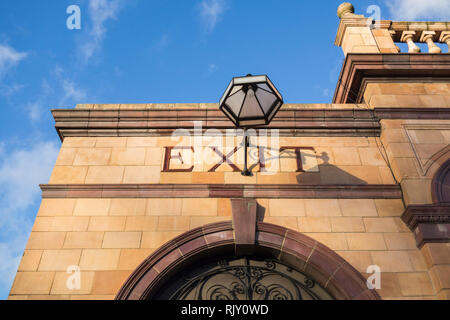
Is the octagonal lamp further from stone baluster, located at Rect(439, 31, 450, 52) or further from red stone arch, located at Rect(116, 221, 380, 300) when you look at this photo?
stone baluster, located at Rect(439, 31, 450, 52)

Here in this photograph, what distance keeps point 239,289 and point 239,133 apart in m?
2.91

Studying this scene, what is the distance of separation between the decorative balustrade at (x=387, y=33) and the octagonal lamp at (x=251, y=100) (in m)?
3.75

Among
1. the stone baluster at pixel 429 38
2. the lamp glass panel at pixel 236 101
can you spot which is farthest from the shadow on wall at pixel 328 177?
the stone baluster at pixel 429 38

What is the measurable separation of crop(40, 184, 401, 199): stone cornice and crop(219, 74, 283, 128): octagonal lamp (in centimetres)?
112

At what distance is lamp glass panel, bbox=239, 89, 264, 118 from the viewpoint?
5.98 meters

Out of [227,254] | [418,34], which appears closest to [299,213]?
[227,254]

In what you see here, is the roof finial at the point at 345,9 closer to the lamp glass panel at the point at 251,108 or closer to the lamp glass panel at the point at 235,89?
the lamp glass panel at the point at 251,108

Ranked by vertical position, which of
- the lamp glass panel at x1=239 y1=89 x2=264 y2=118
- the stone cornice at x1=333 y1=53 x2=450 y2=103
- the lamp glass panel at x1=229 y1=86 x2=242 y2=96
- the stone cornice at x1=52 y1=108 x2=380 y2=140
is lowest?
the lamp glass panel at x1=239 y1=89 x2=264 y2=118

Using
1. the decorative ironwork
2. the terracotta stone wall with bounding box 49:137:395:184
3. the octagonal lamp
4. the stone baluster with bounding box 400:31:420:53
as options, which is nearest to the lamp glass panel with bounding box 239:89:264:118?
the octagonal lamp

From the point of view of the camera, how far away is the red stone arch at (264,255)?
18.4 feet

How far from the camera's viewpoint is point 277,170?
22.9 ft

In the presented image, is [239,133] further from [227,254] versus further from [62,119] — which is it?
[62,119]

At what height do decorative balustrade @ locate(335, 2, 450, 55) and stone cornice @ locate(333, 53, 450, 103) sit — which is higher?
decorative balustrade @ locate(335, 2, 450, 55)
